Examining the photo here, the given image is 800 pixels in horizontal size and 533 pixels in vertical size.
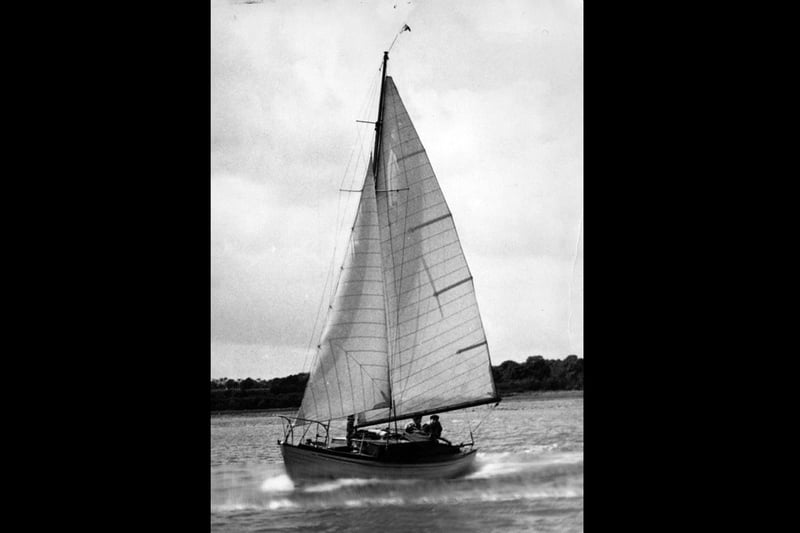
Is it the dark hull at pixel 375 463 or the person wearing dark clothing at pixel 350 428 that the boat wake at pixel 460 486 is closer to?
the dark hull at pixel 375 463

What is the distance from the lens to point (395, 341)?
3.58m

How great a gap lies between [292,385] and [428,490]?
64 cm

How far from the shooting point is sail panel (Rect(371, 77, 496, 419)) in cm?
341

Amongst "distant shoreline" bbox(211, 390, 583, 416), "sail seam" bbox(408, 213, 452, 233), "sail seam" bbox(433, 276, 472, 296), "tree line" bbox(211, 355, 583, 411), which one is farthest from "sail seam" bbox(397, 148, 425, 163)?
"distant shoreline" bbox(211, 390, 583, 416)

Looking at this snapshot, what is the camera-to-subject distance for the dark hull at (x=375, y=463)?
3049 mm

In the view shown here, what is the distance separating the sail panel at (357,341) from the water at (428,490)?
270 mm

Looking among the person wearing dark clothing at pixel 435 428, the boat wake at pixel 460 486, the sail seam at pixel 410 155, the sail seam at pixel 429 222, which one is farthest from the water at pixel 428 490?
the sail seam at pixel 410 155
